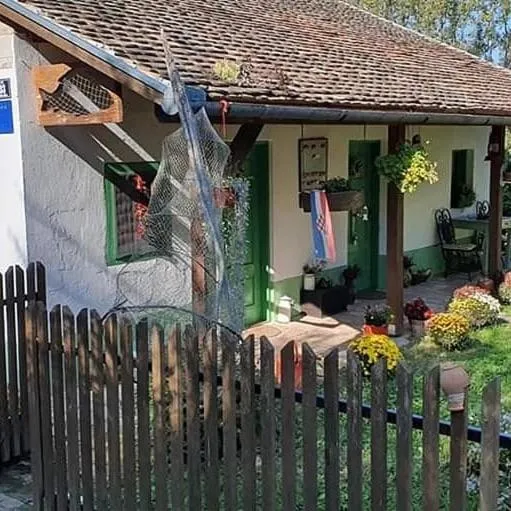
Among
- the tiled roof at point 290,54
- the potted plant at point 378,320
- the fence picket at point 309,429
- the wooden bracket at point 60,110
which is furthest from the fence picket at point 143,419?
the potted plant at point 378,320

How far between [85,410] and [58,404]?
0.79ft

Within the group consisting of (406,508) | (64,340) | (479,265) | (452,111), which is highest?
(452,111)

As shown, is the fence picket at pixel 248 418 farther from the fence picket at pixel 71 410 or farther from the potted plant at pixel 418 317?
the potted plant at pixel 418 317

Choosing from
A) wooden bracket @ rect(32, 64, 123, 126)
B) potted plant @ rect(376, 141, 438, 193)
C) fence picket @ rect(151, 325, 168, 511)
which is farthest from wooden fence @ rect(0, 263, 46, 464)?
potted plant @ rect(376, 141, 438, 193)

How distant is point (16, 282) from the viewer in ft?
16.6

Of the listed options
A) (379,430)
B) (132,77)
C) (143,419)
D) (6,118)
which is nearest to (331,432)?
(379,430)

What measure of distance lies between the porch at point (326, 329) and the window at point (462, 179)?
2888 millimetres

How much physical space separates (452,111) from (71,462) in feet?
21.8

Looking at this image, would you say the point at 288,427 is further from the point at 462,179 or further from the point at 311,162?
the point at 462,179

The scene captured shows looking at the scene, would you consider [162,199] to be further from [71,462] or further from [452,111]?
[452,111]

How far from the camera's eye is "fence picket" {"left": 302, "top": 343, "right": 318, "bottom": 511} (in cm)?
304

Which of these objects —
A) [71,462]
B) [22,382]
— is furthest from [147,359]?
[22,382]

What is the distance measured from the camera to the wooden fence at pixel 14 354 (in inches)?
198

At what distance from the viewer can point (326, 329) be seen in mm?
9305
